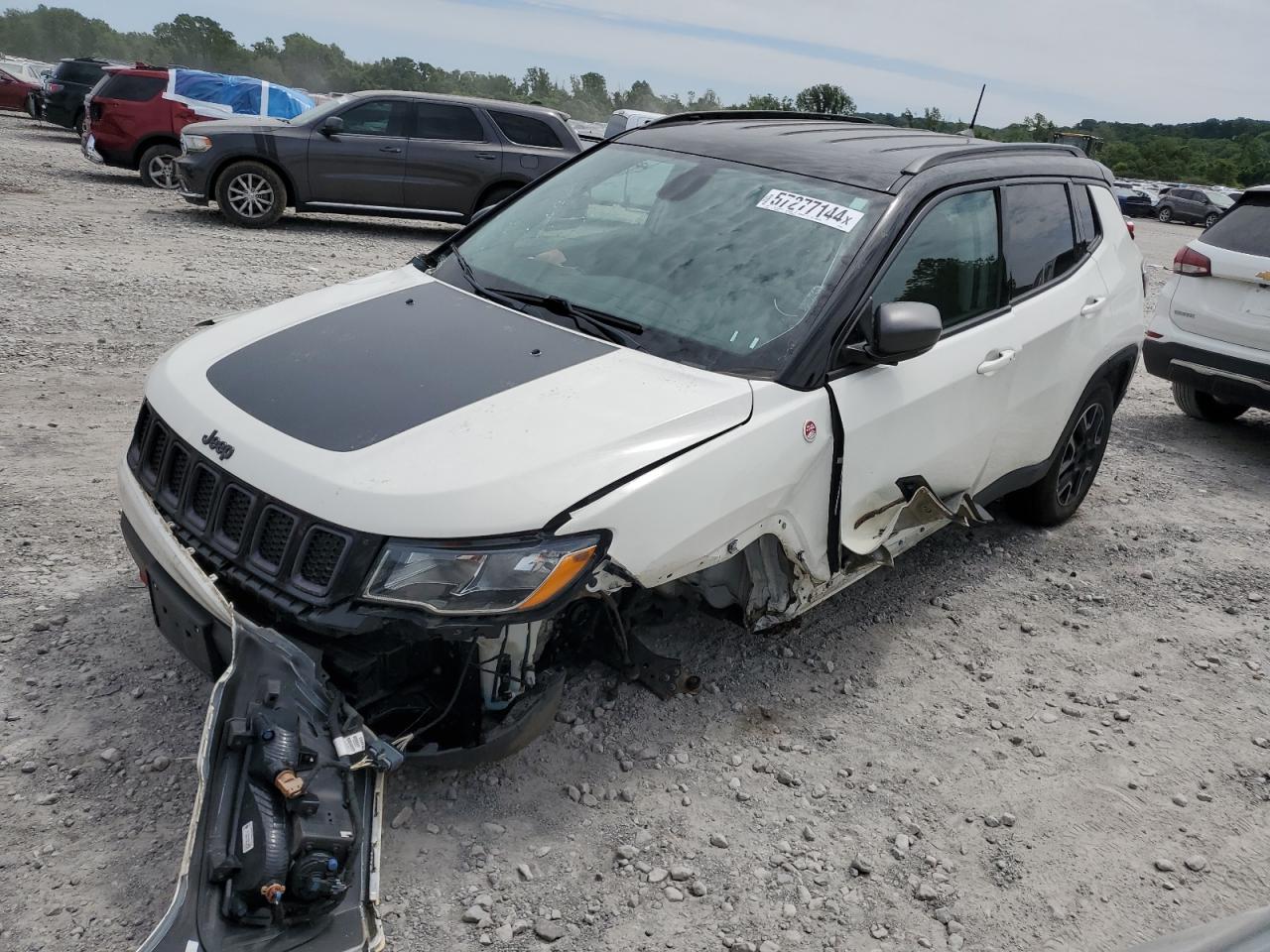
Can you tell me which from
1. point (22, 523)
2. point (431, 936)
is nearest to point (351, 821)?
point (431, 936)

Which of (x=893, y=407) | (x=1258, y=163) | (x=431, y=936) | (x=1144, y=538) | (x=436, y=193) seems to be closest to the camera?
(x=431, y=936)

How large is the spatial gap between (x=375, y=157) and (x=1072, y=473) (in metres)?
9.38

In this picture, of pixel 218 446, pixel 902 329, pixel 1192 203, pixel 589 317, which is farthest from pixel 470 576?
pixel 1192 203

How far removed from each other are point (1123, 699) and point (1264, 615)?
1278 millimetres

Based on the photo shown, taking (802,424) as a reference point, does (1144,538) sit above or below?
below

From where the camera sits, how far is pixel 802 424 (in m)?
3.22

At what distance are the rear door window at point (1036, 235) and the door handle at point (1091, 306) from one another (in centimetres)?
18

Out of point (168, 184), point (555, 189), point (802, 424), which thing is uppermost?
point (555, 189)

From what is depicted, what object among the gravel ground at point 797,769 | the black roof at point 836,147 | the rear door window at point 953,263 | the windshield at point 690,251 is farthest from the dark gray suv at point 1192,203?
the windshield at point 690,251

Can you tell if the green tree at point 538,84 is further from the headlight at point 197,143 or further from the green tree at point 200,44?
the headlight at point 197,143

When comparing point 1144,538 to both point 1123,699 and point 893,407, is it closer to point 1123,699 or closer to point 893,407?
point 1123,699

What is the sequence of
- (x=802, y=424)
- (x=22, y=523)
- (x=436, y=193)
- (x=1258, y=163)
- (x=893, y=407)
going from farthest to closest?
(x=1258, y=163)
(x=436, y=193)
(x=22, y=523)
(x=893, y=407)
(x=802, y=424)

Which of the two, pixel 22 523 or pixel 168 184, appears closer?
pixel 22 523

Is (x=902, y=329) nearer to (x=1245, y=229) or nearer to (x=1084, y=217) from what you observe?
(x=1084, y=217)
